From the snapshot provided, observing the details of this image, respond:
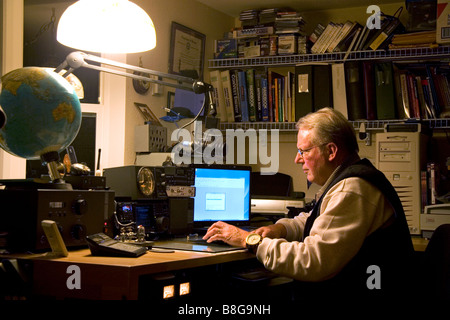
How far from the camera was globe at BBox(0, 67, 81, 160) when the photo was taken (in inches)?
72.7

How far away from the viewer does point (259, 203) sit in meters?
3.25

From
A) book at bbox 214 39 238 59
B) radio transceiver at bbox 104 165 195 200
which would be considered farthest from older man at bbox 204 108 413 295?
book at bbox 214 39 238 59

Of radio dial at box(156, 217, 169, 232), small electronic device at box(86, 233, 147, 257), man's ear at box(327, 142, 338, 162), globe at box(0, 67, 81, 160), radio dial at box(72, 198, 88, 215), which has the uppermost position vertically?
globe at box(0, 67, 81, 160)

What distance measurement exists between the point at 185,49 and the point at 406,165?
1.61 metres

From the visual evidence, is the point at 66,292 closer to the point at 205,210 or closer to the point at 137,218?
the point at 137,218

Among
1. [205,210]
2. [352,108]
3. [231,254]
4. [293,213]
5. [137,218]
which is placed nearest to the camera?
[231,254]

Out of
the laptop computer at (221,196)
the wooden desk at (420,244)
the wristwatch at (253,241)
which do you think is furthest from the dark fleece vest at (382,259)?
the wooden desk at (420,244)

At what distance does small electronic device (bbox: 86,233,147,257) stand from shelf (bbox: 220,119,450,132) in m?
2.26

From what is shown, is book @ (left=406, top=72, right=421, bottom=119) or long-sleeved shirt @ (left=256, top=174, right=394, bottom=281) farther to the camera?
book @ (left=406, top=72, right=421, bottom=119)

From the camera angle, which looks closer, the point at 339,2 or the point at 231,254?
the point at 231,254

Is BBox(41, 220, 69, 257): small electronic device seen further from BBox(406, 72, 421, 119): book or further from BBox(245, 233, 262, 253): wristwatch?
BBox(406, 72, 421, 119): book

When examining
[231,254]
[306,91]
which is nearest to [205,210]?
[231,254]

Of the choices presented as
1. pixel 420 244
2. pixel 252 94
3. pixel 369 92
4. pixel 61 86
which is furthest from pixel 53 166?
pixel 369 92

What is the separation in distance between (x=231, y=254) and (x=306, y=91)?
209cm
